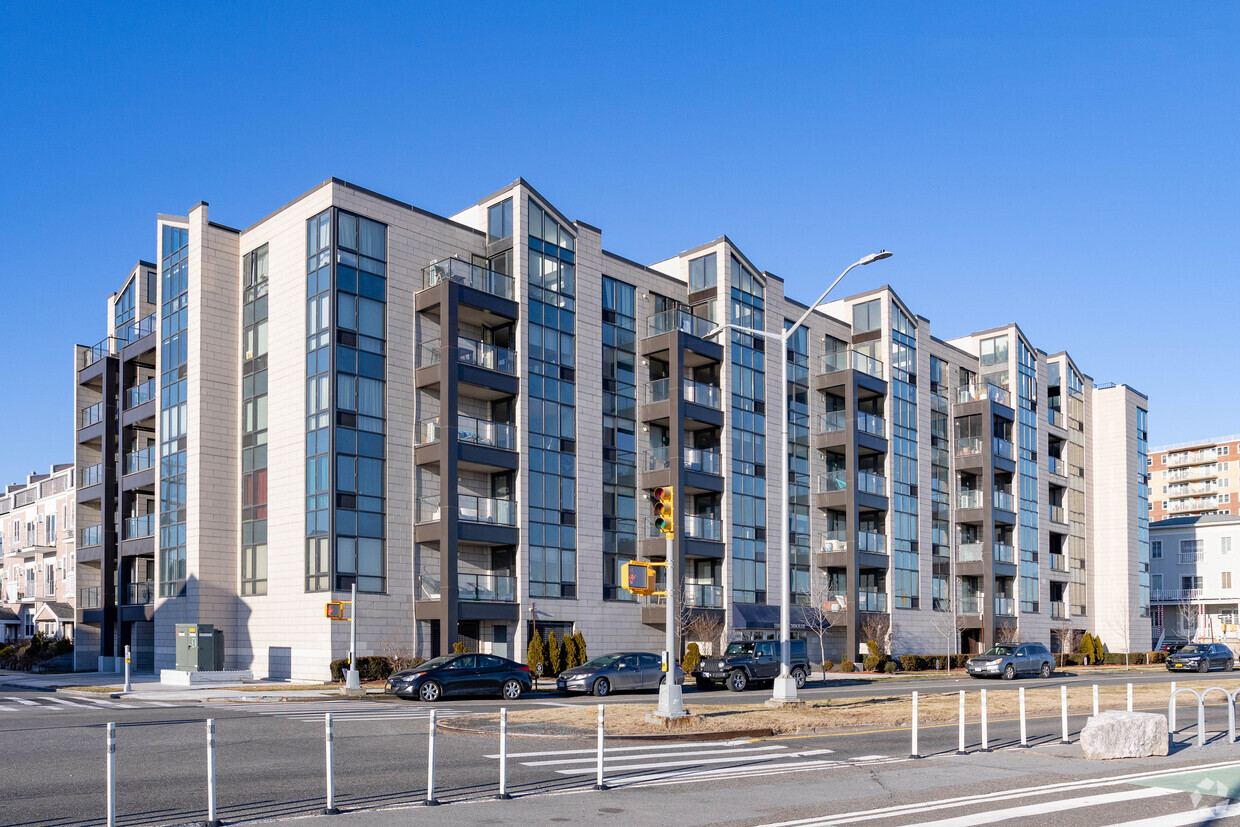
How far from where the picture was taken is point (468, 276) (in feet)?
143

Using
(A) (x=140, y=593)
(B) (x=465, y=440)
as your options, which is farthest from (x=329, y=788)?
(A) (x=140, y=593)

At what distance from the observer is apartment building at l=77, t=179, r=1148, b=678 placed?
135 ft

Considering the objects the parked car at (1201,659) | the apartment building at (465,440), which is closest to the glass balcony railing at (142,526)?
the apartment building at (465,440)

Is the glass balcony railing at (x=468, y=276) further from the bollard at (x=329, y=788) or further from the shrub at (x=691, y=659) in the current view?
the bollard at (x=329, y=788)

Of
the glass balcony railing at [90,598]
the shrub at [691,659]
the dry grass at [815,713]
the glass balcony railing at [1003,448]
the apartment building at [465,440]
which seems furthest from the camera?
the glass balcony railing at [1003,448]

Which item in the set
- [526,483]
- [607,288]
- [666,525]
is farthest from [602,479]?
[666,525]

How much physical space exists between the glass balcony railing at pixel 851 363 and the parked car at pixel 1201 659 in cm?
2019

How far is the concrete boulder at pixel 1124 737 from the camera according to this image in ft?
53.8

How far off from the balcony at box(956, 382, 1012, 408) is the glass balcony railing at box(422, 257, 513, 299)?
117 ft

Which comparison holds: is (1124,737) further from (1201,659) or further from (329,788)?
(1201,659)

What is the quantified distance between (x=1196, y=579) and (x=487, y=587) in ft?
262

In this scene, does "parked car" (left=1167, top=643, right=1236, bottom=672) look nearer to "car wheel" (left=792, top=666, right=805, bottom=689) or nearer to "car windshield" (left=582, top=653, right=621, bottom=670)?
"car wheel" (left=792, top=666, right=805, bottom=689)

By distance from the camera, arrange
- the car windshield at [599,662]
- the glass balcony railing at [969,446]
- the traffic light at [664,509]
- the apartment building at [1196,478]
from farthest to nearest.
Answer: the apartment building at [1196,478] < the glass balcony railing at [969,446] < the car windshield at [599,662] < the traffic light at [664,509]

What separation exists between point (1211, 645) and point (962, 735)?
154 feet
